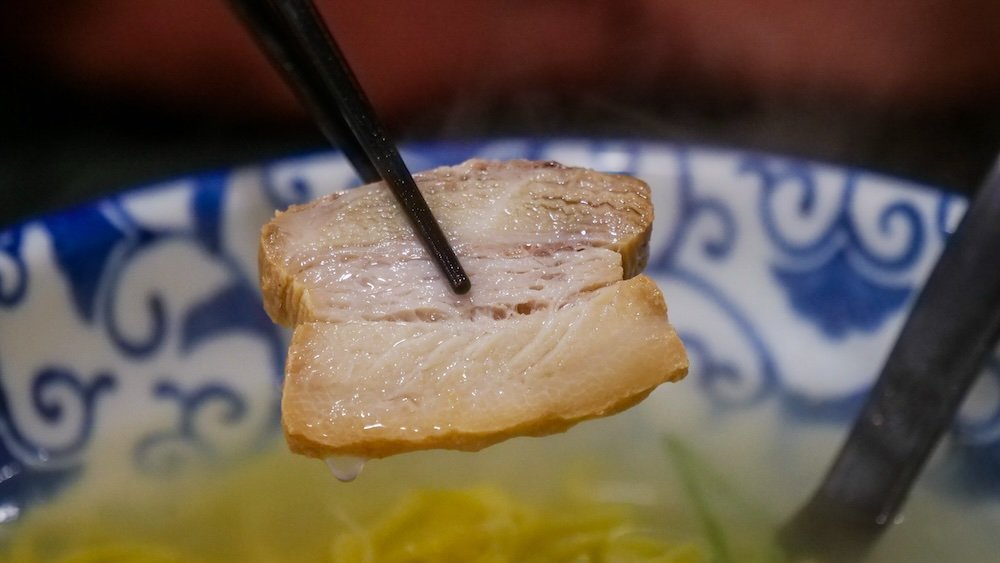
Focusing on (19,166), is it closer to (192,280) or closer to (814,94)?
(192,280)

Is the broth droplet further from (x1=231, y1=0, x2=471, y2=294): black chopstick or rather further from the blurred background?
the blurred background

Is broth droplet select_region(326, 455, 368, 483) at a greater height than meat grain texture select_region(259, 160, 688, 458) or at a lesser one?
lesser

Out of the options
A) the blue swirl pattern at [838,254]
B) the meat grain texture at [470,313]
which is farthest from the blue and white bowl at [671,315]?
the meat grain texture at [470,313]

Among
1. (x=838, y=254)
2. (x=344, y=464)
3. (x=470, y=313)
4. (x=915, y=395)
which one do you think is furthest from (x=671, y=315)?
(x=344, y=464)

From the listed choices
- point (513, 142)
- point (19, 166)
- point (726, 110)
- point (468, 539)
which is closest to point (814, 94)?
point (726, 110)

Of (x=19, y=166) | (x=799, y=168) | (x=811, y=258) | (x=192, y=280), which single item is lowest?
(x=19, y=166)

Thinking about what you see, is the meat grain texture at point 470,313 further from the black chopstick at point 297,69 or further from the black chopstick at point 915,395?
the black chopstick at point 915,395

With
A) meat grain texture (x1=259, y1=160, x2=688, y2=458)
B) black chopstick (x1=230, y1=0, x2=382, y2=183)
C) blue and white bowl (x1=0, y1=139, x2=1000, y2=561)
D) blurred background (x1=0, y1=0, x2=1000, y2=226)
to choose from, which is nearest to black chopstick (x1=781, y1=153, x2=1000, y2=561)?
blue and white bowl (x1=0, y1=139, x2=1000, y2=561)
